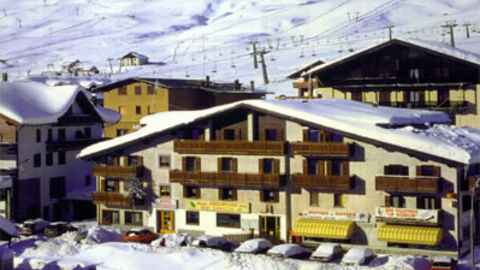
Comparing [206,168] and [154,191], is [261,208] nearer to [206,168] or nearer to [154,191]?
[206,168]

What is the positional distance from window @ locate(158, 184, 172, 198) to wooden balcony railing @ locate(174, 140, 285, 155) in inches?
112

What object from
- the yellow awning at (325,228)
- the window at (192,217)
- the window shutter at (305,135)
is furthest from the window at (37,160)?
the yellow awning at (325,228)

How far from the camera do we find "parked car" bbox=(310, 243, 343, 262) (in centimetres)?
4575

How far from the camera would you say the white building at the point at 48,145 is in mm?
66062

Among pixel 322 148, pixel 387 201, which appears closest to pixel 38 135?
pixel 322 148

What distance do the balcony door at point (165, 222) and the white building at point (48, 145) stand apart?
13079 millimetres

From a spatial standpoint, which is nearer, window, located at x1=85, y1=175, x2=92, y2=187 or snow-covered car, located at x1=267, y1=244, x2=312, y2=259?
snow-covered car, located at x1=267, y1=244, x2=312, y2=259

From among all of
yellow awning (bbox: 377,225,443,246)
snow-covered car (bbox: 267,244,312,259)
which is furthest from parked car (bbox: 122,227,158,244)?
yellow awning (bbox: 377,225,443,246)

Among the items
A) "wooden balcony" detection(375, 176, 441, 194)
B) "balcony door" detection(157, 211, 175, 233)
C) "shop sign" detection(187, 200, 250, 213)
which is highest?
"wooden balcony" detection(375, 176, 441, 194)

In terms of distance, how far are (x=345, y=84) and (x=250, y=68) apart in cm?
6561

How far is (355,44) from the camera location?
489 feet

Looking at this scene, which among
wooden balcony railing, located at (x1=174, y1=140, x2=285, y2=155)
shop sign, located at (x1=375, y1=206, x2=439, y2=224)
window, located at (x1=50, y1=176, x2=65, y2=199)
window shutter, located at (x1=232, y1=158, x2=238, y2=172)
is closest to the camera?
shop sign, located at (x1=375, y1=206, x2=439, y2=224)

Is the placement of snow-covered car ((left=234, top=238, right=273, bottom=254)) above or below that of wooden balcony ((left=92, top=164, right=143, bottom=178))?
below

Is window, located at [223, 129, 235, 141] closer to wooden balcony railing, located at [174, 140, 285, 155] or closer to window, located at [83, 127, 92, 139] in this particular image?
wooden balcony railing, located at [174, 140, 285, 155]
